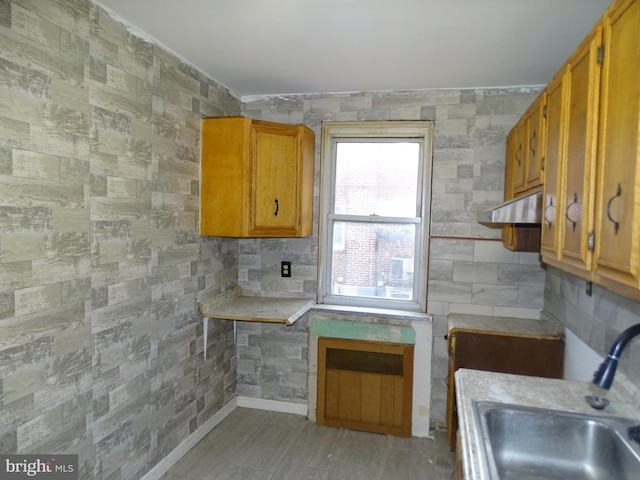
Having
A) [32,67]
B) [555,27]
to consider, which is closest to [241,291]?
[32,67]

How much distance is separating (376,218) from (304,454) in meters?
1.78

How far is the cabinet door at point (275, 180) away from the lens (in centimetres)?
272

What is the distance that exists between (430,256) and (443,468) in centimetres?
142

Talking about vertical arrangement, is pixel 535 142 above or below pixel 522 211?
above

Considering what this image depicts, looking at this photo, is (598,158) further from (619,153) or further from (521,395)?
(521,395)

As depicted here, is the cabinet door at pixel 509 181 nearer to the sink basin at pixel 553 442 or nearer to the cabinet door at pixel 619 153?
the sink basin at pixel 553 442

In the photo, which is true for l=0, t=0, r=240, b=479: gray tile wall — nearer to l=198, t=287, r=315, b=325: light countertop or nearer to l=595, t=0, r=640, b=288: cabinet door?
l=198, t=287, r=315, b=325: light countertop

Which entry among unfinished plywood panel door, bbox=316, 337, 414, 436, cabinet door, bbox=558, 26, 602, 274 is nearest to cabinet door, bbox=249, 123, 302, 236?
unfinished plywood panel door, bbox=316, 337, 414, 436

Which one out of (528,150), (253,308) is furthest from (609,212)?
(253,308)

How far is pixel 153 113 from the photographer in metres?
2.24

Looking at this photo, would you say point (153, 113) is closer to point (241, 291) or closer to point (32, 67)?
point (32, 67)

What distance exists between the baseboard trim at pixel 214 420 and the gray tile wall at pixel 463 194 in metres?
1.15

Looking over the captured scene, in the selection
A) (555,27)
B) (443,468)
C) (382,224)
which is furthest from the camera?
(382,224)

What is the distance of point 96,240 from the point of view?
187 centimetres
